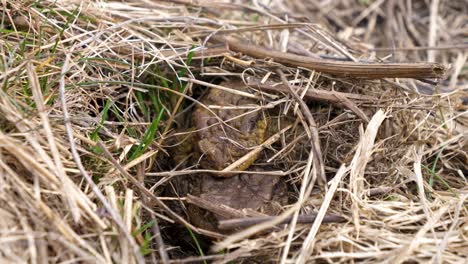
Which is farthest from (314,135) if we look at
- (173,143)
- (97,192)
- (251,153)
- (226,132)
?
(97,192)

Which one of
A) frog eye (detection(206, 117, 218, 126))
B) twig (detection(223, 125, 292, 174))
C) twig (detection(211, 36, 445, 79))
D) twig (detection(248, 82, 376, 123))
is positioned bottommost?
twig (detection(223, 125, 292, 174))

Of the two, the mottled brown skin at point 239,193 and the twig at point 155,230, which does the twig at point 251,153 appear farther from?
the twig at point 155,230

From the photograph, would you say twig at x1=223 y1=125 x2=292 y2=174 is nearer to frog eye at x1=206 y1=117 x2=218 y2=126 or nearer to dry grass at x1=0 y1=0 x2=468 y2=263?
dry grass at x1=0 y1=0 x2=468 y2=263

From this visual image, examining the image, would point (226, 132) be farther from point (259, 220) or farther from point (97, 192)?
point (97, 192)

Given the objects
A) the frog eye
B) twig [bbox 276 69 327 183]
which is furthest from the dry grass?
the frog eye

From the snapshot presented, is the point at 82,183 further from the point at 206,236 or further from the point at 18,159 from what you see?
the point at 206,236

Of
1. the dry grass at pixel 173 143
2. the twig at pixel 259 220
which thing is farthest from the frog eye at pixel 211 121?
the twig at pixel 259 220
